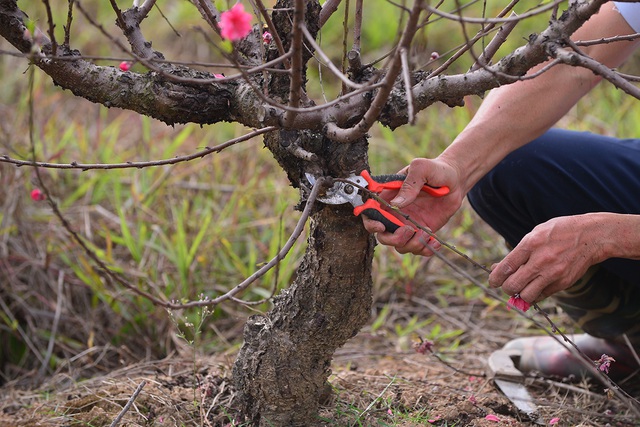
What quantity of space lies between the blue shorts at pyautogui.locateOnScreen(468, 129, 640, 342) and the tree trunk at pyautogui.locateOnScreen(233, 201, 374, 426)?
63 centimetres

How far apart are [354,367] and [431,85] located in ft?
3.78

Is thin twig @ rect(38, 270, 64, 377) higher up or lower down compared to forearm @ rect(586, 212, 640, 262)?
lower down

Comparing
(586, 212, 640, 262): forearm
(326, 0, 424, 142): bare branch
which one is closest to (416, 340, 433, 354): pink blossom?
(586, 212, 640, 262): forearm

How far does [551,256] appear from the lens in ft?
4.92

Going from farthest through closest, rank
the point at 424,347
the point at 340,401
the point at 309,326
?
the point at 424,347 < the point at 340,401 < the point at 309,326

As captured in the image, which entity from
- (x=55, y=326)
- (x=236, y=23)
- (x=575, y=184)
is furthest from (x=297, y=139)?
(x=55, y=326)

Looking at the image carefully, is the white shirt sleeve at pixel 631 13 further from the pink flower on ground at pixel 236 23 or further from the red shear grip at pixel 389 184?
the pink flower on ground at pixel 236 23

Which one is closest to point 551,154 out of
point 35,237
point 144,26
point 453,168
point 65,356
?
point 453,168

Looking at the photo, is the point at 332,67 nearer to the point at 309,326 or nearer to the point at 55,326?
the point at 309,326

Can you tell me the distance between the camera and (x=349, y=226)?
151 centimetres

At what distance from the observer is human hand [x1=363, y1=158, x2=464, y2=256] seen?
1484 millimetres

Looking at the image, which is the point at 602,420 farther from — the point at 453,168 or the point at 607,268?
the point at 453,168

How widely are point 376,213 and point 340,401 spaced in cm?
56

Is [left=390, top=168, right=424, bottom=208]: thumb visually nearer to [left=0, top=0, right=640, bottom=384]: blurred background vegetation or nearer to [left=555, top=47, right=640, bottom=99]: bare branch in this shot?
[left=555, top=47, right=640, bottom=99]: bare branch
